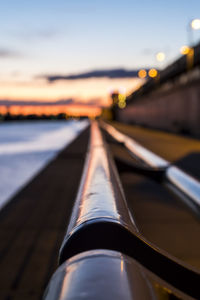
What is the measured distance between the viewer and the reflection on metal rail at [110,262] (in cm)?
120

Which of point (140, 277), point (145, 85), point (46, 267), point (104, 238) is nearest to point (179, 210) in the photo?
point (46, 267)

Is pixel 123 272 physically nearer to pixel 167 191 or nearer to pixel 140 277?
pixel 140 277

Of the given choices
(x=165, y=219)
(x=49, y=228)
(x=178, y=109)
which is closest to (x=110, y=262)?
(x=49, y=228)

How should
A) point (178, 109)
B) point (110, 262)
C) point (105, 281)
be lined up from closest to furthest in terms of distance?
point (105, 281), point (110, 262), point (178, 109)

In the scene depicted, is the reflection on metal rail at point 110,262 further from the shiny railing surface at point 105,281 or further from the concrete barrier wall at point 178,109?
the concrete barrier wall at point 178,109

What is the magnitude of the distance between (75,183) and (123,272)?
5.88 metres

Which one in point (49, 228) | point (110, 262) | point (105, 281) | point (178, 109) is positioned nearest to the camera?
point (105, 281)

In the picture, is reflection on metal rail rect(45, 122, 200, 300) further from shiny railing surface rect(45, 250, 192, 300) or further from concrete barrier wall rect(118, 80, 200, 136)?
concrete barrier wall rect(118, 80, 200, 136)

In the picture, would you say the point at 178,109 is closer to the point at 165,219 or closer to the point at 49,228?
the point at 165,219

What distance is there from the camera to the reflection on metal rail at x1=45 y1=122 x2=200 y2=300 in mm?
1196

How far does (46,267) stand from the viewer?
3.08m

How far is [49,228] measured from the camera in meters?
4.17

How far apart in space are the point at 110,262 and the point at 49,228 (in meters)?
2.96

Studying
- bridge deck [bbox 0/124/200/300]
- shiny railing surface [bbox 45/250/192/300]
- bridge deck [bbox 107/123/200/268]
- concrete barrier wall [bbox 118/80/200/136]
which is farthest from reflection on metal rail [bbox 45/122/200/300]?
concrete barrier wall [bbox 118/80/200/136]
